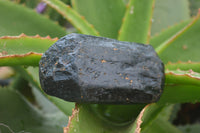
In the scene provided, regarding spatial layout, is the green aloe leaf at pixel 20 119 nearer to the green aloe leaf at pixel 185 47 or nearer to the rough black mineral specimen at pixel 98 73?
the rough black mineral specimen at pixel 98 73

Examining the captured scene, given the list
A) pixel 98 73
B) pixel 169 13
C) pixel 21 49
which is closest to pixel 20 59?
pixel 21 49

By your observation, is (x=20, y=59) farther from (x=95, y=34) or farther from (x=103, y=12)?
(x=103, y=12)

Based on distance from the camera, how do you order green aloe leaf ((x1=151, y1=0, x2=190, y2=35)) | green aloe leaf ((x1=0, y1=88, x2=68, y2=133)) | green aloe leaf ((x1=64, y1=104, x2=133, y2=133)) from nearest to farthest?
green aloe leaf ((x1=64, y1=104, x2=133, y2=133)) → green aloe leaf ((x1=0, y1=88, x2=68, y2=133)) → green aloe leaf ((x1=151, y1=0, x2=190, y2=35))

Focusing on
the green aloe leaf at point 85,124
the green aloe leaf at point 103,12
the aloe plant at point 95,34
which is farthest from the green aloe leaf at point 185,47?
the green aloe leaf at point 85,124

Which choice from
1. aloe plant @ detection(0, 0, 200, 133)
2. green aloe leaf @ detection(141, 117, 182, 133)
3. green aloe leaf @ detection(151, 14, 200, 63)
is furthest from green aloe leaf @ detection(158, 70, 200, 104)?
green aloe leaf @ detection(151, 14, 200, 63)

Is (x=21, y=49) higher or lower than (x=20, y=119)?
higher

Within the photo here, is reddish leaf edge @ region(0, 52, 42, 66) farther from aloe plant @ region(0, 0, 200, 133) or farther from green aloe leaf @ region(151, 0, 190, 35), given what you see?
green aloe leaf @ region(151, 0, 190, 35)

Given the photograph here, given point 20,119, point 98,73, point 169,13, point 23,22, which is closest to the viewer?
point 98,73
